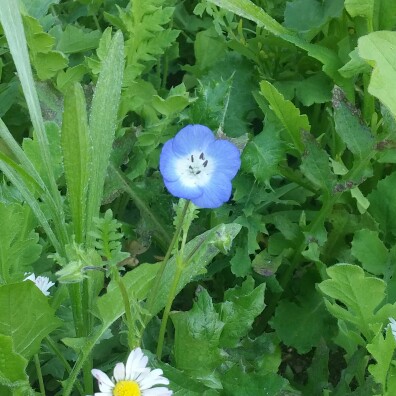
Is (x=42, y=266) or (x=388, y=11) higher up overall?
(x=388, y=11)

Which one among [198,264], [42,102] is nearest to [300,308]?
[198,264]

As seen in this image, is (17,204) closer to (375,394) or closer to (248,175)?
(248,175)

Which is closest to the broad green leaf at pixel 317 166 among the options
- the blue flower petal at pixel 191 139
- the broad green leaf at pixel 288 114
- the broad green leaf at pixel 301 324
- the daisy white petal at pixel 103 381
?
the broad green leaf at pixel 288 114

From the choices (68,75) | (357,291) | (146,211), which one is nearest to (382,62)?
(357,291)

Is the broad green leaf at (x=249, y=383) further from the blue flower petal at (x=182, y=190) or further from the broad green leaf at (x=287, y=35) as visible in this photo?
the broad green leaf at (x=287, y=35)

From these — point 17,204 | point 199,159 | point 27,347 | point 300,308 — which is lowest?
point 300,308

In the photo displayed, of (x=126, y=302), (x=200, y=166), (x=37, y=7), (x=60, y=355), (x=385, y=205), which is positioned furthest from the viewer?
(x=37, y=7)

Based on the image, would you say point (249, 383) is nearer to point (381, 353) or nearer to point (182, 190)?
point (381, 353)
